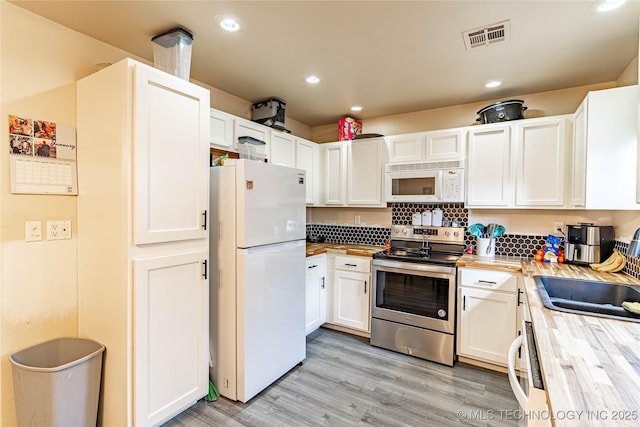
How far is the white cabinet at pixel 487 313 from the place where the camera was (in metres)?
2.40

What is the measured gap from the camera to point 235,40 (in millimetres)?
1979

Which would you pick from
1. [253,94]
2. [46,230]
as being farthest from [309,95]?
[46,230]

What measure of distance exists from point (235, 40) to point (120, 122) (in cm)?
91

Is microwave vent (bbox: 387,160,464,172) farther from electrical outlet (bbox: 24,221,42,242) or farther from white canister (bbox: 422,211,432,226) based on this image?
electrical outlet (bbox: 24,221,42,242)

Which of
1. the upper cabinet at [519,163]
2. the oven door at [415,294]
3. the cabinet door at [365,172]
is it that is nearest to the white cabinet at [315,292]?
the oven door at [415,294]

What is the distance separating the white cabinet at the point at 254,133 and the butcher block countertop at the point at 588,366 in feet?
7.68

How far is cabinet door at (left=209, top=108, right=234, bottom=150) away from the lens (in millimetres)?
2439

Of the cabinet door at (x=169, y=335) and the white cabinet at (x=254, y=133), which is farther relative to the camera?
the white cabinet at (x=254, y=133)

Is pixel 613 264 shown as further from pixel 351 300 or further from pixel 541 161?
pixel 351 300

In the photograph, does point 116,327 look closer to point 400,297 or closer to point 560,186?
point 400,297

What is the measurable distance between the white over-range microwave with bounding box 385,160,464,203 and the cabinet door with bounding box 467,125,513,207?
0.10 metres

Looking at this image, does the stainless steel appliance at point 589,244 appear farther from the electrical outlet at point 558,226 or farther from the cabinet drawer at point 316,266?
the cabinet drawer at point 316,266

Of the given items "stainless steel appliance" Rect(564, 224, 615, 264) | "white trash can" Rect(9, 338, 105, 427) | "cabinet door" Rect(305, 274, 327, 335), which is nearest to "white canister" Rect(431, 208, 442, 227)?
"stainless steel appliance" Rect(564, 224, 615, 264)

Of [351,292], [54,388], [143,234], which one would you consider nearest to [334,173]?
[351,292]
